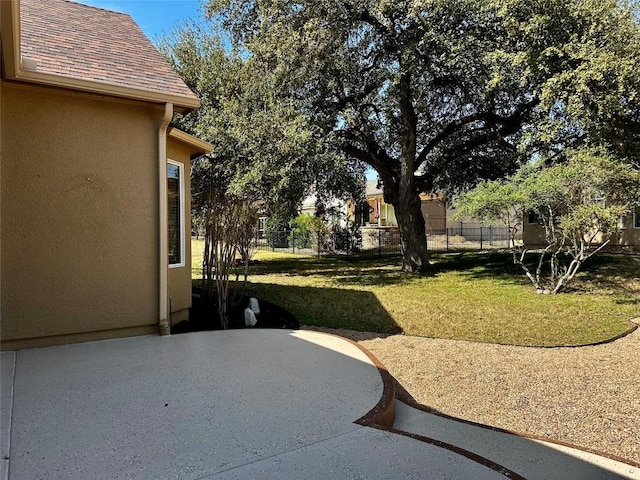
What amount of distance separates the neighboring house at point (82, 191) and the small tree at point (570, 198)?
305 inches

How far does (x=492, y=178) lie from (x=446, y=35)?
266 inches

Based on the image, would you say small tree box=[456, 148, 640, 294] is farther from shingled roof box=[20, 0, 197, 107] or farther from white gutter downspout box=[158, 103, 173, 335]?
shingled roof box=[20, 0, 197, 107]

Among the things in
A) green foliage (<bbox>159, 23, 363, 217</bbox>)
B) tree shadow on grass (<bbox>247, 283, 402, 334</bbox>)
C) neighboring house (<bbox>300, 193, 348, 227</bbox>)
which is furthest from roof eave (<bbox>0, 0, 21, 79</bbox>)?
neighboring house (<bbox>300, 193, 348, 227</bbox>)

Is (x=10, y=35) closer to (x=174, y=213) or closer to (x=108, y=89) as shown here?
(x=108, y=89)

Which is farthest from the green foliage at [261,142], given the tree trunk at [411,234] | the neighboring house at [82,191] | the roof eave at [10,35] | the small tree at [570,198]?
the roof eave at [10,35]

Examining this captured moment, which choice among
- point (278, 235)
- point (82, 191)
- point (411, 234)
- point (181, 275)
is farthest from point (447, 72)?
point (278, 235)

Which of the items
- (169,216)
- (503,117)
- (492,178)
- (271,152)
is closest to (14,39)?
(169,216)

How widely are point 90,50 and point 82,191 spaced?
8.11 ft

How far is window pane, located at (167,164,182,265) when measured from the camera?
6773 mm

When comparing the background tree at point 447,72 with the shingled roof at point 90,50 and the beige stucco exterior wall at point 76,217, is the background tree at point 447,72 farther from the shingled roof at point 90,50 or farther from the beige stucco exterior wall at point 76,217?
the beige stucco exterior wall at point 76,217

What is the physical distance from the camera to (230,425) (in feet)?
10.8

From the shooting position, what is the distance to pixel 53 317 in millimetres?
5371

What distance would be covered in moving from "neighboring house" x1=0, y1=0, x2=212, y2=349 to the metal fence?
15.9m

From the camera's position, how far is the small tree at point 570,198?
9.41 meters
